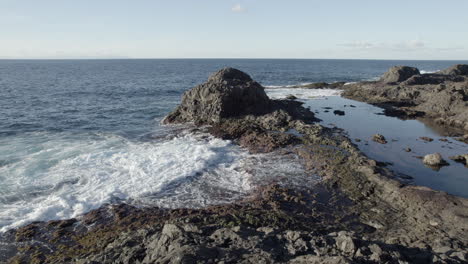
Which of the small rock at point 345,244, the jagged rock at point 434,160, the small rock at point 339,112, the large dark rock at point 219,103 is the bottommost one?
the jagged rock at point 434,160

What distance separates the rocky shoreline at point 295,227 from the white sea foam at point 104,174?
52.2 inches

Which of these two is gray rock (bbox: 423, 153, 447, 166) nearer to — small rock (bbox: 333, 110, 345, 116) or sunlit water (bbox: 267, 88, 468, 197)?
sunlit water (bbox: 267, 88, 468, 197)

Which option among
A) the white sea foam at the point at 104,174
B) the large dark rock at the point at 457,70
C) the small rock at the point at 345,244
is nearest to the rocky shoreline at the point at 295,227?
the small rock at the point at 345,244

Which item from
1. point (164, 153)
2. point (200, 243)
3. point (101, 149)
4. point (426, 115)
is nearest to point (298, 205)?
point (200, 243)

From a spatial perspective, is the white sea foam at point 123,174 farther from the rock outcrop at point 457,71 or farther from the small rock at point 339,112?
the rock outcrop at point 457,71

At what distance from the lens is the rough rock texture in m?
33.3

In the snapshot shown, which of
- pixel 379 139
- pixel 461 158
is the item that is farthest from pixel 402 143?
pixel 461 158

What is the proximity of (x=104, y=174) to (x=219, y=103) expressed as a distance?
54.6ft

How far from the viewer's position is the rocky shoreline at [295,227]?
928 cm

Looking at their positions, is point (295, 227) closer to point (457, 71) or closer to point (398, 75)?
point (398, 75)

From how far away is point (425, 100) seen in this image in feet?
138

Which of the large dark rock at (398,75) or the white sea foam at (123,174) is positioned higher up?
the large dark rock at (398,75)

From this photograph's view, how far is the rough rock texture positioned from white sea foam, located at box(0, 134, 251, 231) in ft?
81.1

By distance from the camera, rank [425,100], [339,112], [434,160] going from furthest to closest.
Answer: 1. [425,100]
2. [339,112]
3. [434,160]
